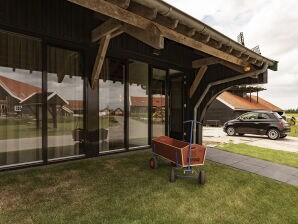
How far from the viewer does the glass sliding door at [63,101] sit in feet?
17.6

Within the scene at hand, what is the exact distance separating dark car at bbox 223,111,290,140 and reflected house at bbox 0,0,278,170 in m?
6.12

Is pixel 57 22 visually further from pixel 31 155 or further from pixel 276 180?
pixel 276 180

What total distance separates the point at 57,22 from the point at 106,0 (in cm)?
267

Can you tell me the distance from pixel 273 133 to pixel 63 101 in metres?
11.4

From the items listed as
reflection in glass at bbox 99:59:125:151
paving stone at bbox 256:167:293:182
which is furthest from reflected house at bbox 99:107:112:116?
paving stone at bbox 256:167:293:182

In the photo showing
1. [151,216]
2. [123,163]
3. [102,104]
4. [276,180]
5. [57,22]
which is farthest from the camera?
[102,104]

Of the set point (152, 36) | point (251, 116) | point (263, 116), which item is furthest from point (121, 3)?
point (251, 116)

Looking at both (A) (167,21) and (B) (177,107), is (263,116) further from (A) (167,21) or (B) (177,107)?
(A) (167,21)

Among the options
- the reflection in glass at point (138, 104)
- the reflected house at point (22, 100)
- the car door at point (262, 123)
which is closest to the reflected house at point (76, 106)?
the reflected house at point (22, 100)

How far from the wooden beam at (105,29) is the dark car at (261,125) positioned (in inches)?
424

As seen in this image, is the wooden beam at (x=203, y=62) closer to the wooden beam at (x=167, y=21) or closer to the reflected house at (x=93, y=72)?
the reflected house at (x=93, y=72)

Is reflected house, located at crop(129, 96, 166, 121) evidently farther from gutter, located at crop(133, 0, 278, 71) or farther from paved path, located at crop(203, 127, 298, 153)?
gutter, located at crop(133, 0, 278, 71)

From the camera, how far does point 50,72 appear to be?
5.35 m

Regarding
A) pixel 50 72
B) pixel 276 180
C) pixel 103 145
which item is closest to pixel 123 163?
pixel 103 145
